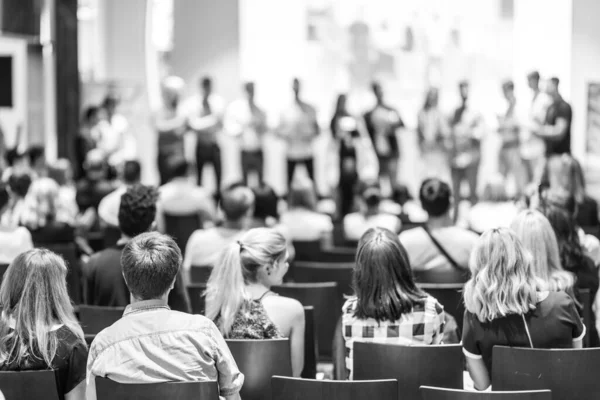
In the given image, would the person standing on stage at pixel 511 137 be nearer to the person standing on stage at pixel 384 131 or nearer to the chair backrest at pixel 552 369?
the person standing on stage at pixel 384 131

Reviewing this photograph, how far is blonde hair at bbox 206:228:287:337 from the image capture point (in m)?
3.41

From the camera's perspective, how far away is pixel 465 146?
36.4 feet

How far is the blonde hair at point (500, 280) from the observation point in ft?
10.6

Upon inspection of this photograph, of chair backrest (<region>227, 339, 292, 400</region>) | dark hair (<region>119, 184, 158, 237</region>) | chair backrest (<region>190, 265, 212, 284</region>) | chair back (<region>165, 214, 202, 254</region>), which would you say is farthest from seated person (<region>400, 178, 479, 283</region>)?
chair back (<region>165, 214, 202, 254</region>)

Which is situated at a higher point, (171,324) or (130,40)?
(130,40)

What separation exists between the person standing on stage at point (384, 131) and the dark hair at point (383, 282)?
297 inches

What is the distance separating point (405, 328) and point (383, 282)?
0.19m

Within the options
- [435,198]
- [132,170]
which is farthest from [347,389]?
[132,170]

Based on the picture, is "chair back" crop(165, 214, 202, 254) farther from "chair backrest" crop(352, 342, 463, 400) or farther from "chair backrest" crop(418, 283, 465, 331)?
"chair backrest" crop(352, 342, 463, 400)

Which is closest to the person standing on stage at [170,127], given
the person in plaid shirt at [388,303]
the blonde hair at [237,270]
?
the blonde hair at [237,270]

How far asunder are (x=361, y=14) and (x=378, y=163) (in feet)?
10.9

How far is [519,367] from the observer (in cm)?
300

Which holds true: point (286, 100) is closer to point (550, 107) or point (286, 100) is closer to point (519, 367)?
point (550, 107)

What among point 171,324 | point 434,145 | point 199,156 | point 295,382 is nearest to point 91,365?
point 171,324
